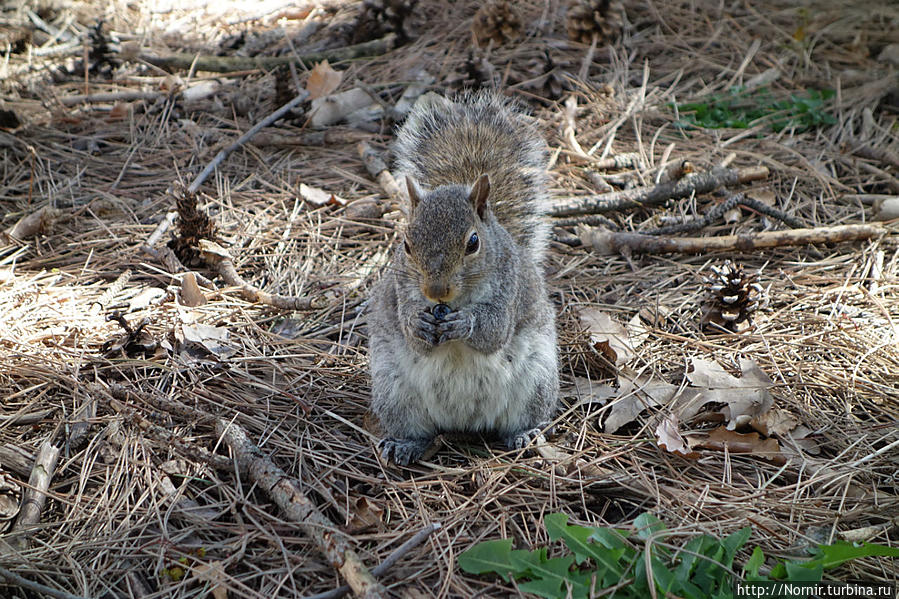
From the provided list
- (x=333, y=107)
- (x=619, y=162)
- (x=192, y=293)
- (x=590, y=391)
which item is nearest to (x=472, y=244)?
(x=590, y=391)

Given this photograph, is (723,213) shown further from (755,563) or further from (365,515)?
(365,515)

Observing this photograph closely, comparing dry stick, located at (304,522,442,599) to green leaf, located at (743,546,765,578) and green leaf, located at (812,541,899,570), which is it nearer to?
green leaf, located at (743,546,765,578)

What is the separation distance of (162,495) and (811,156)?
11.9 ft

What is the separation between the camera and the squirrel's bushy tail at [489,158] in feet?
9.21

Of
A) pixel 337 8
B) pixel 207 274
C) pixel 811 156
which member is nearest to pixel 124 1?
pixel 337 8

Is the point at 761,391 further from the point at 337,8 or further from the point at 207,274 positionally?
the point at 337,8

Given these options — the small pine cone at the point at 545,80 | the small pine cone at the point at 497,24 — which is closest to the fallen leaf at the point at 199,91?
the small pine cone at the point at 497,24

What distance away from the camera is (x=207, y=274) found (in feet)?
11.0

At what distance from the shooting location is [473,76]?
429 cm

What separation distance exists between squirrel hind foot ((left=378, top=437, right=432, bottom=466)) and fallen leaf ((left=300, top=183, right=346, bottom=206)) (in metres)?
1.68

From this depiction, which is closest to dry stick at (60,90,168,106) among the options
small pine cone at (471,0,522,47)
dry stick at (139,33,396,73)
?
dry stick at (139,33,396,73)

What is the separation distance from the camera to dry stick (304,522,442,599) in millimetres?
1765

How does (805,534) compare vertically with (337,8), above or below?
below

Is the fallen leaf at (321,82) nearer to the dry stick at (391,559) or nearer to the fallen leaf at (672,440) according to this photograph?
the fallen leaf at (672,440)
